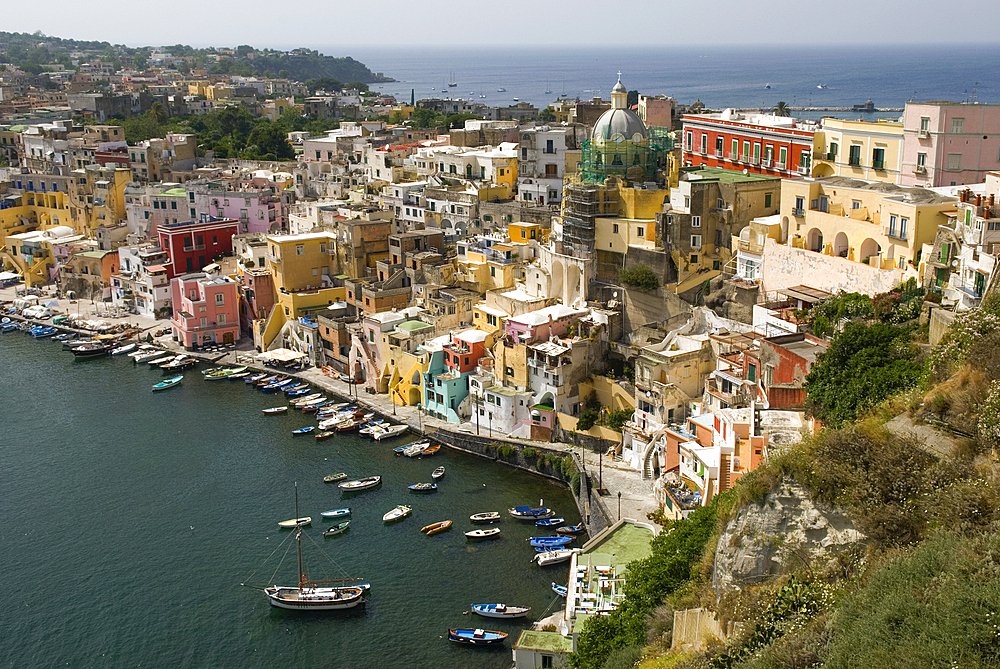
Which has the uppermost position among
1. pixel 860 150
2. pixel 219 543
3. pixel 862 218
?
pixel 860 150

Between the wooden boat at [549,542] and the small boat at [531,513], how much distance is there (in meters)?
0.87

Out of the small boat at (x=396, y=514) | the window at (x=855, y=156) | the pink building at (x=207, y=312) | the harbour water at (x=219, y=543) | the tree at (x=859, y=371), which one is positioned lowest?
the harbour water at (x=219, y=543)

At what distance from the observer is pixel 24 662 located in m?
14.5

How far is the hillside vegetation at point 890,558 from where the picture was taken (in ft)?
22.3

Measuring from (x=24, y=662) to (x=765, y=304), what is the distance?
13295 mm

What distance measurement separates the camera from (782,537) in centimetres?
874

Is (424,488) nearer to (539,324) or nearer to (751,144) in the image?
(539,324)

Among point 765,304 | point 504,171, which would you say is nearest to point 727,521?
point 765,304

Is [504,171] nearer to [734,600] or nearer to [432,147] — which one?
[432,147]

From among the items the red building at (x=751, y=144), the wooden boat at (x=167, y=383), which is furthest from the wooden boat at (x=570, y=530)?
the wooden boat at (x=167, y=383)

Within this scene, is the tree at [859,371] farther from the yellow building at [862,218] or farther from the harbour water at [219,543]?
the harbour water at [219,543]

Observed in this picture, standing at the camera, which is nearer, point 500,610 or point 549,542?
point 500,610

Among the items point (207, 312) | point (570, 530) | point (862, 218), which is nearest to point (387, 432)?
point (570, 530)

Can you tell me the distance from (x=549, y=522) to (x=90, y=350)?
1649 centimetres
